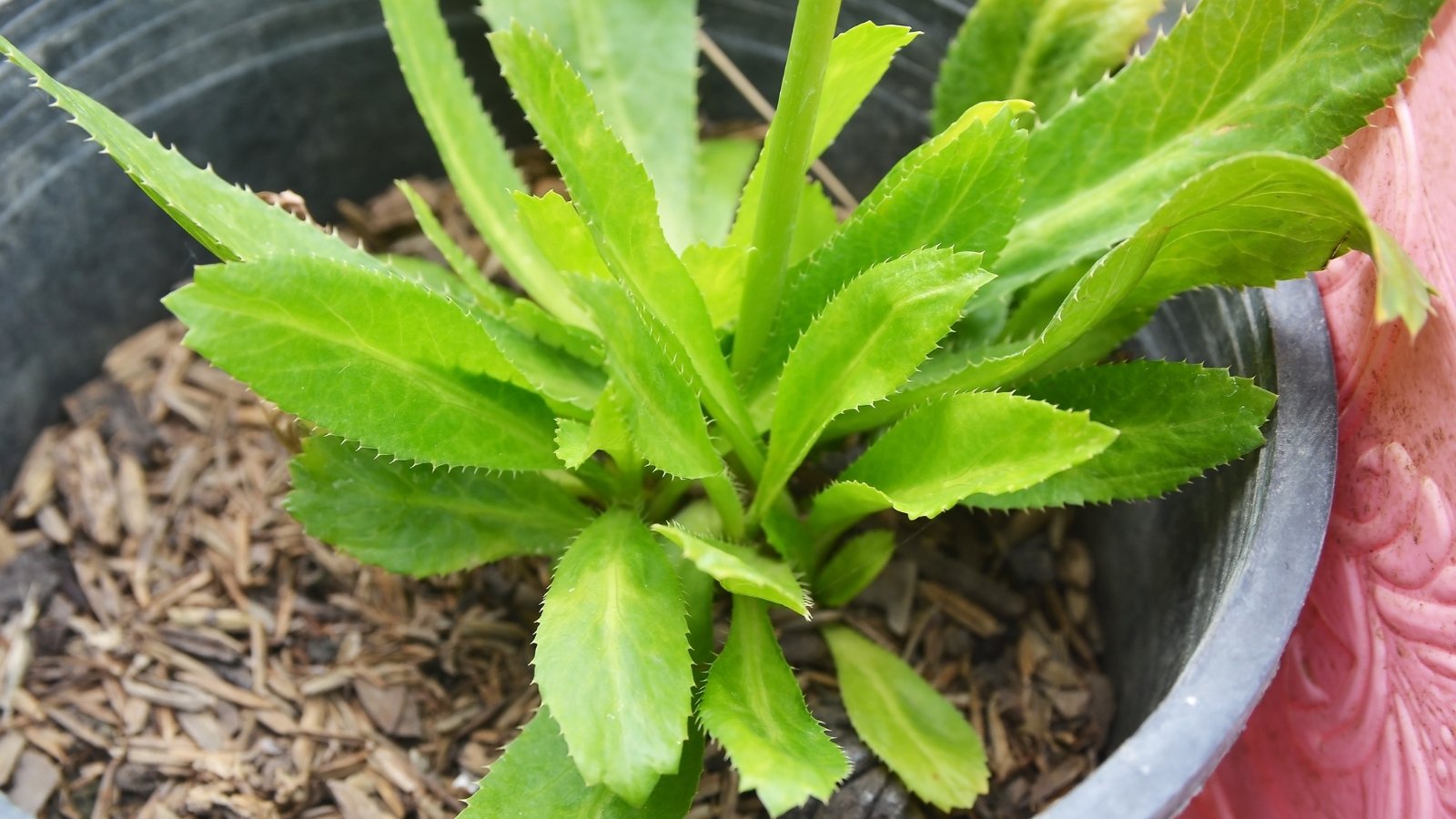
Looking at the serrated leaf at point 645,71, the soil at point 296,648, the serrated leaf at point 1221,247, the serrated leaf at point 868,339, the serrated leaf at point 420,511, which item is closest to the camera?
the serrated leaf at point 1221,247

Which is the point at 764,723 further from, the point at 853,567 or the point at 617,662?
the point at 853,567

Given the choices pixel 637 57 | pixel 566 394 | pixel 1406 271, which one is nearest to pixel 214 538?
pixel 566 394

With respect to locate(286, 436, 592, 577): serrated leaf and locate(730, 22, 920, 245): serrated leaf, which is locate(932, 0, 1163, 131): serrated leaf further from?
locate(286, 436, 592, 577): serrated leaf

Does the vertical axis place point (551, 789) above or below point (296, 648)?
above

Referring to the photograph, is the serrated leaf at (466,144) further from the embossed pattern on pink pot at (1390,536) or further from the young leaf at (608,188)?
the embossed pattern on pink pot at (1390,536)

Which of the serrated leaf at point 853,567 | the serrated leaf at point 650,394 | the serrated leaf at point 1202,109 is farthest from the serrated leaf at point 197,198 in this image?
the serrated leaf at point 1202,109

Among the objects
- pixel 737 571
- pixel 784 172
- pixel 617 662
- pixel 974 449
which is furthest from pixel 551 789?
pixel 784 172
